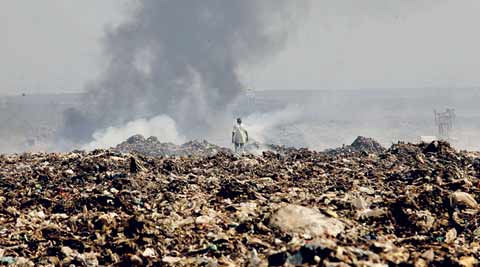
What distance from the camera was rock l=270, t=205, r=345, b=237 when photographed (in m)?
7.37

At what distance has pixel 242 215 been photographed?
881cm

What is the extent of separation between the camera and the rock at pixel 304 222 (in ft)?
24.2

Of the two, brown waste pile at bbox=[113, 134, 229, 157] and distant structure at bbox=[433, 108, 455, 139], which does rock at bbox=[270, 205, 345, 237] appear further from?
distant structure at bbox=[433, 108, 455, 139]

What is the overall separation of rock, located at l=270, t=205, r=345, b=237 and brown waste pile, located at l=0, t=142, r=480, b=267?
2 centimetres

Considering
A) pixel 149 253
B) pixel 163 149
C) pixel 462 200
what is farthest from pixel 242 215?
pixel 163 149

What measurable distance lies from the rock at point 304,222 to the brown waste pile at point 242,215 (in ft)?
0.06

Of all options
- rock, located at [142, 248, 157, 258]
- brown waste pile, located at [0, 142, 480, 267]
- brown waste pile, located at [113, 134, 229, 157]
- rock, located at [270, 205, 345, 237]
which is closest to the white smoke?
brown waste pile, located at [113, 134, 229, 157]

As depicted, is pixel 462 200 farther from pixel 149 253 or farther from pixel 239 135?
pixel 239 135

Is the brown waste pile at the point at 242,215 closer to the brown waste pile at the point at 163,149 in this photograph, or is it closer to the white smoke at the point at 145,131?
the brown waste pile at the point at 163,149

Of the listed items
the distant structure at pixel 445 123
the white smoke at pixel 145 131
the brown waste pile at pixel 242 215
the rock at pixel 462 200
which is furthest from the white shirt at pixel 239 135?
the white smoke at pixel 145 131

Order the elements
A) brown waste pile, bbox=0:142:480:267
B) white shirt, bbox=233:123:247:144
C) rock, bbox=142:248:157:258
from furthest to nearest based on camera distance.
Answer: white shirt, bbox=233:123:247:144, rock, bbox=142:248:157:258, brown waste pile, bbox=0:142:480:267

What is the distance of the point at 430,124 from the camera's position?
82.1 meters

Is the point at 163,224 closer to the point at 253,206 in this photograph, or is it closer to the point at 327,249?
the point at 253,206

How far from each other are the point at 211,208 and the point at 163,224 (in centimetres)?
155
